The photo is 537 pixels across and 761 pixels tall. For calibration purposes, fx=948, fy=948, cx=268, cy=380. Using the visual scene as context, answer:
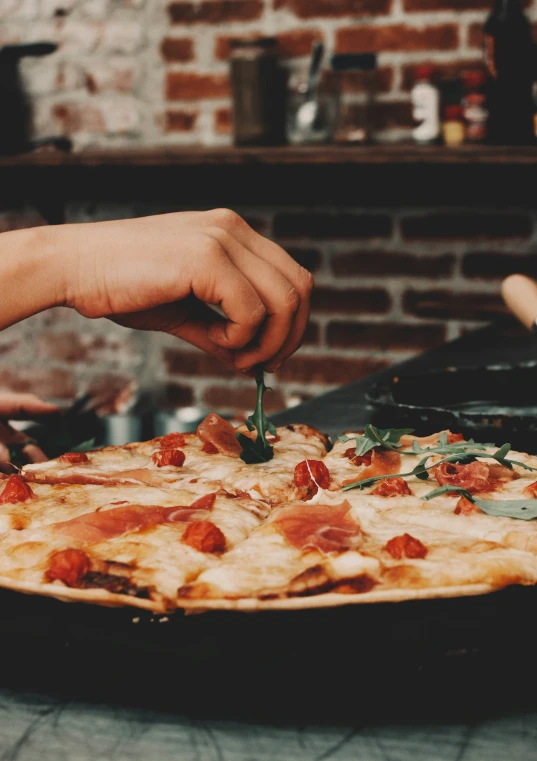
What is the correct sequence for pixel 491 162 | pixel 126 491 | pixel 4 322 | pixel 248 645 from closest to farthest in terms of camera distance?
1. pixel 248 645
2. pixel 126 491
3. pixel 4 322
4. pixel 491 162

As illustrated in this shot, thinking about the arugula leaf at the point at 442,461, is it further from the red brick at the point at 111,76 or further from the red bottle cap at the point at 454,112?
the red brick at the point at 111,76

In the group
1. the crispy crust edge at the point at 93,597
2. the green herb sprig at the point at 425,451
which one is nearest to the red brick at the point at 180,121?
the green herb sprig at the point at 425,451

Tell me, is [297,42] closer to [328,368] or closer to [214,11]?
[214,11]

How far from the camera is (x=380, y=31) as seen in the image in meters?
2.41

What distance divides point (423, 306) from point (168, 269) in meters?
1.54

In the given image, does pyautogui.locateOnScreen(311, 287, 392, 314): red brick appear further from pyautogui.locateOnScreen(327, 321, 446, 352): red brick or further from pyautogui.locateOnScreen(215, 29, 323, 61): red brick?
pyautogui.locateOnScreen(215, 29, 323, 61): red brick

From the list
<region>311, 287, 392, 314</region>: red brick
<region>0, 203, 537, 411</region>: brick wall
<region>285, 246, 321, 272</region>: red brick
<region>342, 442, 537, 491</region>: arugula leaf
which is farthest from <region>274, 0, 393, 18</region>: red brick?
<region>342, 442, 537, 491</region>: arugula leaf

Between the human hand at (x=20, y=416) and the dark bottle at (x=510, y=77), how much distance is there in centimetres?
131

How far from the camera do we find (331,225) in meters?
2.58

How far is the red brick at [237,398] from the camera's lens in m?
2.72

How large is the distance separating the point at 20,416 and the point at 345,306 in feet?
4.44

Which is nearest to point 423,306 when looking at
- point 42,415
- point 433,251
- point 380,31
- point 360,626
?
point 433,251

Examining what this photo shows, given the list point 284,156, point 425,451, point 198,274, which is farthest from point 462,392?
point 284,156

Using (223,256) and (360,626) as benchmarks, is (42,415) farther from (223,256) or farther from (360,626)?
(360,626)
